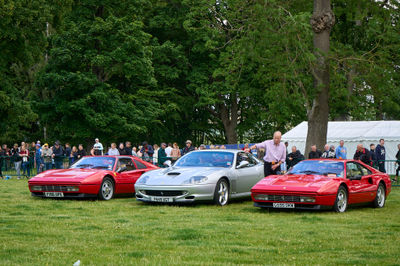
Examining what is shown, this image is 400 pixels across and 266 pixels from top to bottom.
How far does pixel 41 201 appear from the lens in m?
16.4

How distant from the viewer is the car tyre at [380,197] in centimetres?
1552

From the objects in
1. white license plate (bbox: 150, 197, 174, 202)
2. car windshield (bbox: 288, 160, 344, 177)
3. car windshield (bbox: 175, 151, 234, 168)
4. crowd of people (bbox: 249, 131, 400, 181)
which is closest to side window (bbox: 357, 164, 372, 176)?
car windshield (bbox: 288, 160, 344, 177)

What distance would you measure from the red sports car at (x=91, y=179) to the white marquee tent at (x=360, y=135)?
19964mm

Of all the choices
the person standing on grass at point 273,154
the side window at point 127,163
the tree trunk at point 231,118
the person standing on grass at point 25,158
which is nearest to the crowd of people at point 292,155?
the person standing on grass at point 273,154

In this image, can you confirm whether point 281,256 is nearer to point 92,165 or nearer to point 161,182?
point 161,182

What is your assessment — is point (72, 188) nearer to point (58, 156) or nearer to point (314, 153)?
point (314, 153)

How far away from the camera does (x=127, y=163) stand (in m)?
18.3

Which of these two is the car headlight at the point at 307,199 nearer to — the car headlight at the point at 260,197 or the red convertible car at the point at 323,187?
the red convertible car at the point at 323,187

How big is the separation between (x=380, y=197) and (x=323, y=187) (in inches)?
114

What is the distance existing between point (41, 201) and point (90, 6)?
28.4 meters

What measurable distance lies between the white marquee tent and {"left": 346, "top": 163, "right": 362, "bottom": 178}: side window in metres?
20.5

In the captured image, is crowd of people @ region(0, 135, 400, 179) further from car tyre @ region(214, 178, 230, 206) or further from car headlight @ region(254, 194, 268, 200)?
car headlight @ region(254, 194, 268, 200)

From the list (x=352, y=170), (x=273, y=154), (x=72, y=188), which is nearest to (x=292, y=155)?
(x=273, y=154)

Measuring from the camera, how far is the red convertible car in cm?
1357
